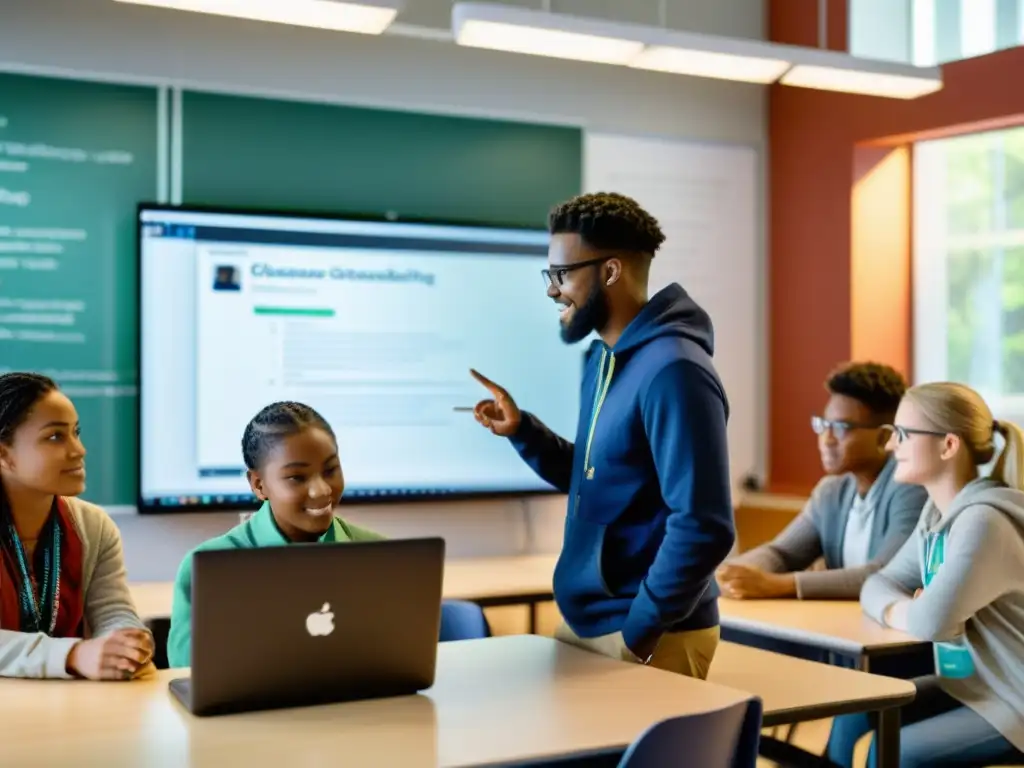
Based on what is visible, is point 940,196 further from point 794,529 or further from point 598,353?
point 598,353

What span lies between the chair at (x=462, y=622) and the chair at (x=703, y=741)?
1.21 meters

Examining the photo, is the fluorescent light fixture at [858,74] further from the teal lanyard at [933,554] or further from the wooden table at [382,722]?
the wooden table at [382,722]

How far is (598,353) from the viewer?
2729 mm

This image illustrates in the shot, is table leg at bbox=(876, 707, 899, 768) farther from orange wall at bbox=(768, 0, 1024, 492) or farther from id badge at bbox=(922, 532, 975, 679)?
orange wall at bbox=(768, 0, 1024, 492)

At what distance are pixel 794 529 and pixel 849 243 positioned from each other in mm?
1579

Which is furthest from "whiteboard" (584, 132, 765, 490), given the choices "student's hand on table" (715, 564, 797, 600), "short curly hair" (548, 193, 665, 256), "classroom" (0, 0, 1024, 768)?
"short curly hair" (548, 193, 665, 256)

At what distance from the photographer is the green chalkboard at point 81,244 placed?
387 centimetres

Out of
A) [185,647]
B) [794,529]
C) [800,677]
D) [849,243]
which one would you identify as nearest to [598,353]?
[800,677]

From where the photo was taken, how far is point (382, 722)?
199cm

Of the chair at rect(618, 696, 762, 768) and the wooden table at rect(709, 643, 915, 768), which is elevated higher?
the chair at rect(618, 696, 762, 768)

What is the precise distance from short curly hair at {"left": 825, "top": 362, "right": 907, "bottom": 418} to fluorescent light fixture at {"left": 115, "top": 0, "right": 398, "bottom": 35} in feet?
5.56

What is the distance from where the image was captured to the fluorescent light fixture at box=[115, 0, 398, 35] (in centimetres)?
322

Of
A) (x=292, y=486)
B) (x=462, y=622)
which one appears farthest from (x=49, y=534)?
(x=462, y=622)

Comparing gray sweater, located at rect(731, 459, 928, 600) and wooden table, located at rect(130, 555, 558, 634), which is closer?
gray sweater, located at rect(731, 459, 928, 600)
